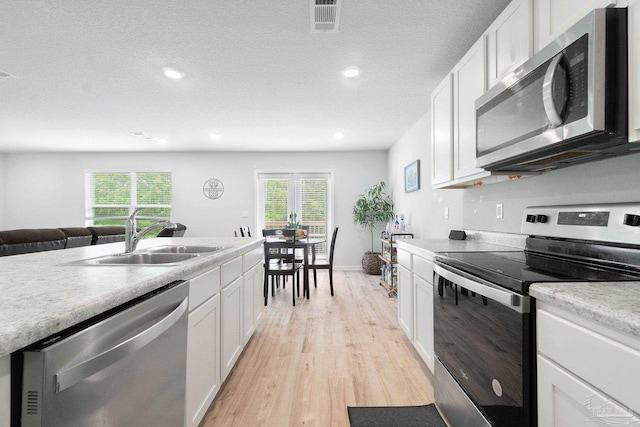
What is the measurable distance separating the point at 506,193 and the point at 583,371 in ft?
5.31

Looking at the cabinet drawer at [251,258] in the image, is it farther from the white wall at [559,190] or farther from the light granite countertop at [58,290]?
the white wall at [559,190]

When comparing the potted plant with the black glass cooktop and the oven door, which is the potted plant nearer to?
the oven door

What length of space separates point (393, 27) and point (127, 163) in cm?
609

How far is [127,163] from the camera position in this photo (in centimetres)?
626

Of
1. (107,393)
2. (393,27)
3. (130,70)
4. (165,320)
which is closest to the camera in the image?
(107,393)

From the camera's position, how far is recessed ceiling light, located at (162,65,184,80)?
8.70 feet

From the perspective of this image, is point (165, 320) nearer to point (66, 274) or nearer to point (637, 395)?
point (66, 274)

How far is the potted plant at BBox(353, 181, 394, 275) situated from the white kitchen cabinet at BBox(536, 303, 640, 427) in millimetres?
4604

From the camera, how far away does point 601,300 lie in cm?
78

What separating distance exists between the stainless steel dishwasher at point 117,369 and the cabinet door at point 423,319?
4.65 ft

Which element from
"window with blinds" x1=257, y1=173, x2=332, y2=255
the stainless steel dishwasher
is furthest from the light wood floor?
"window with blinds" x1=257, y1=173, x2=332, y2=255

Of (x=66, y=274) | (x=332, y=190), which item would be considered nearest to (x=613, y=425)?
(x=66, y=274)

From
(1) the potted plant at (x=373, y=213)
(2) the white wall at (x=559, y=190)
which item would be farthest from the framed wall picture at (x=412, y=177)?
(2) the white wall at (x=559, y=190)

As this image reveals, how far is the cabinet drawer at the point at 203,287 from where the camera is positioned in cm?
137
